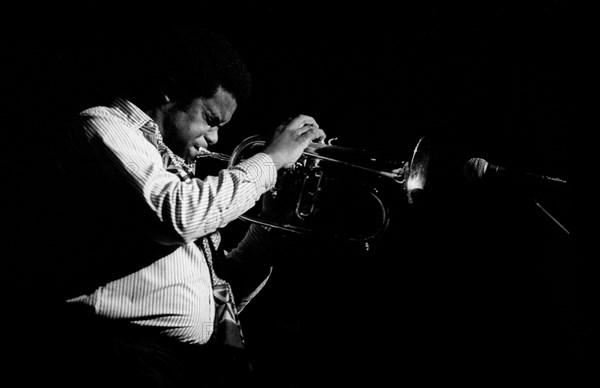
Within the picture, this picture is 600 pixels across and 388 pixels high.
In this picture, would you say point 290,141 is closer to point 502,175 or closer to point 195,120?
point 195,120

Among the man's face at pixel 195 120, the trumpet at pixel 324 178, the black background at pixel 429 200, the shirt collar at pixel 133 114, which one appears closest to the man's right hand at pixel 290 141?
the trumpet at pixel 324 178

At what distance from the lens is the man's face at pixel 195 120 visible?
1.63 meters

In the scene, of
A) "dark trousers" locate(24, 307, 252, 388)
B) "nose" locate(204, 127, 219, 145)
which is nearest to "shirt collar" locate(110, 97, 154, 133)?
"nose" locate(204, 127, 219, 145)

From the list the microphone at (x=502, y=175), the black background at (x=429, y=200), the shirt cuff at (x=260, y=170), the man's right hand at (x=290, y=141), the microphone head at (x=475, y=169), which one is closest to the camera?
the shirt cuff at (x=260, y=170)

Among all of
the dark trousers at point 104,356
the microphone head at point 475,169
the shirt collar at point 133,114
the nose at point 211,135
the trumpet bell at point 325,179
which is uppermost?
the shirt collar at point 133,114

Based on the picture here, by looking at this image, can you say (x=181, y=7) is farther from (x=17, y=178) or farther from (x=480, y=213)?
(x=480, y=213)

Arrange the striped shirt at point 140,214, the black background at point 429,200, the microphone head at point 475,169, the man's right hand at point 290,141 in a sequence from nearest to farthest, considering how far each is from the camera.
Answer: the striped shirt at point 140,214, the man's right hand at point 290,141, the microphone head at point 475,169, the black background at point 429,200

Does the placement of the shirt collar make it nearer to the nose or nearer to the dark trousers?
the nose

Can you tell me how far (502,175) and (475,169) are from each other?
113 millimetres

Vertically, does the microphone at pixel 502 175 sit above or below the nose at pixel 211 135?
above

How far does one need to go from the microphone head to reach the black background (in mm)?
753

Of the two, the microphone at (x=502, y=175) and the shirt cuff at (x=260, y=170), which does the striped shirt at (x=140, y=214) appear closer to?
the shirt cuff at (x=260, y=170)

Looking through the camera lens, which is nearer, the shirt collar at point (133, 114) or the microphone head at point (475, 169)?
the shirt collar at point (133, 114)

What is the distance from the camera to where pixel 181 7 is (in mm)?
2566
